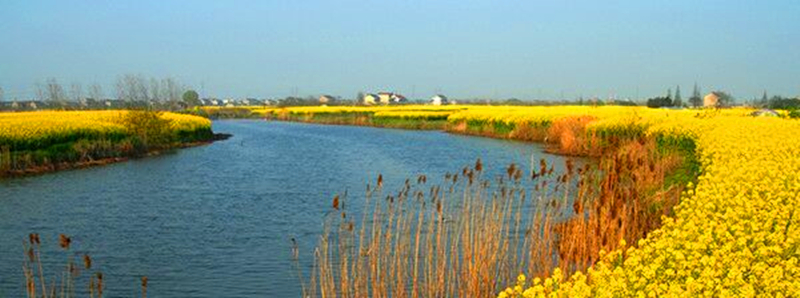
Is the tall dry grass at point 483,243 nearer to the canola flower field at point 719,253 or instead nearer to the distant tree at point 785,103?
the canola flower field at point 719,253

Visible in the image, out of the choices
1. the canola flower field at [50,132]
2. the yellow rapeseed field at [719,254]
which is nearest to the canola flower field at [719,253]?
the yellow rapeseed field at [719,254]

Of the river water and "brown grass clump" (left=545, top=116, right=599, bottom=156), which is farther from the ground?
"brown grass clump" (left=545, top=116, right=599, bottom=156)

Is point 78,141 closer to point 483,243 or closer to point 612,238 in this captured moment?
point 483,243

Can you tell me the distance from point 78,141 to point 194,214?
16.8 meters

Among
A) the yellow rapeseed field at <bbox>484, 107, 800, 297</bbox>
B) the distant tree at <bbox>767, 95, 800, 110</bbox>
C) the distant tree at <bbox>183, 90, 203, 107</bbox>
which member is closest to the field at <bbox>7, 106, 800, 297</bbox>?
the yellow rapeseed field at <bbox>484, 107, 800, 297</bbox>

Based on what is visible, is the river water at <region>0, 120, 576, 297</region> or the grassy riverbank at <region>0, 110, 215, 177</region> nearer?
the river water at <region>0, 120, 576, 297</region>

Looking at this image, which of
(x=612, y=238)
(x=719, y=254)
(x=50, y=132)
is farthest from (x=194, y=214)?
(x=50, y=132)

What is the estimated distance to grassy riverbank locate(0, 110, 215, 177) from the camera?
2762 centimetres

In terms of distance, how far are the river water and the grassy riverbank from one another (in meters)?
1.32

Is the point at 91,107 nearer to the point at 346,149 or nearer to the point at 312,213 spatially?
the point at 346,149

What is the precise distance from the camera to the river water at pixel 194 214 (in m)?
12.1

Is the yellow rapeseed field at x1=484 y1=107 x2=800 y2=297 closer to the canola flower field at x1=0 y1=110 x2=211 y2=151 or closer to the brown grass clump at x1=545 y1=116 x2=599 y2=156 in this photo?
the brown grass clump at x1=545 y1=116 x2=599 y2=156

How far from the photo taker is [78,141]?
32.3 m

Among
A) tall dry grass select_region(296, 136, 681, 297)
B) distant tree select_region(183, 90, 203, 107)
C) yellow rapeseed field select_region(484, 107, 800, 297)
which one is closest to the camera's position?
yellow rapeseed field select_region(484, 107, 800, 297)
